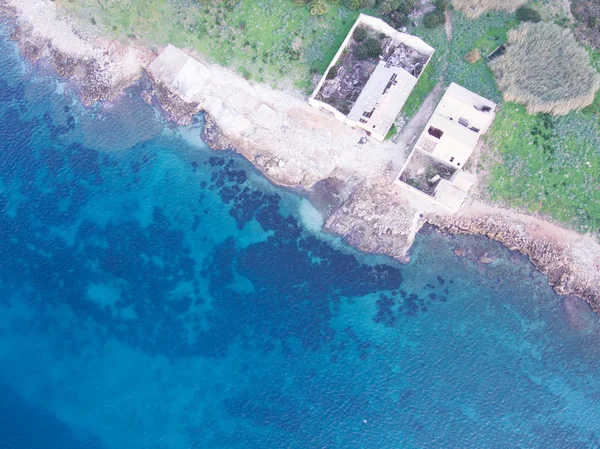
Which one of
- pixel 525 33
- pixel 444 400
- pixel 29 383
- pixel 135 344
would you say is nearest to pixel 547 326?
pixel 444 400

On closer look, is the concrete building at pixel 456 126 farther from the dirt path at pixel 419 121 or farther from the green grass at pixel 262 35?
the green grass at pixel 262 35

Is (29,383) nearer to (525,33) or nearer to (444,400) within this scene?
(444,400)


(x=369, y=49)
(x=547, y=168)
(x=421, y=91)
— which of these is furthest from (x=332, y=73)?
(x=547, y=168)

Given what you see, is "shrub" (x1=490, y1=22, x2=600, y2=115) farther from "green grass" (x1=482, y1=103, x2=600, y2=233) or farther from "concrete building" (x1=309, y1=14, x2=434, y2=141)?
"concrete building" (x1=309, y1=14, x2=434, y2=141)

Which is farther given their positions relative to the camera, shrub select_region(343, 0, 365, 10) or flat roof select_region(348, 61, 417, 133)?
shrub select_region(343, 0, 365, 10)

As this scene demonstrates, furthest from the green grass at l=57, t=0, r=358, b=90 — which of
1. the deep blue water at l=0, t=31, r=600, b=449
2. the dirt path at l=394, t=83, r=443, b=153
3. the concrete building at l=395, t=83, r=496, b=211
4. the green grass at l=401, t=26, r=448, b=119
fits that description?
the concrete building at l=395, t=83, r=496, b=211

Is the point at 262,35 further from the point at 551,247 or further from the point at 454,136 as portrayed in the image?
the point at 551,247

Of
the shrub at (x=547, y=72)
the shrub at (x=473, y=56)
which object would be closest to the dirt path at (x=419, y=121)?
the shrub at (x=473, y=56)
